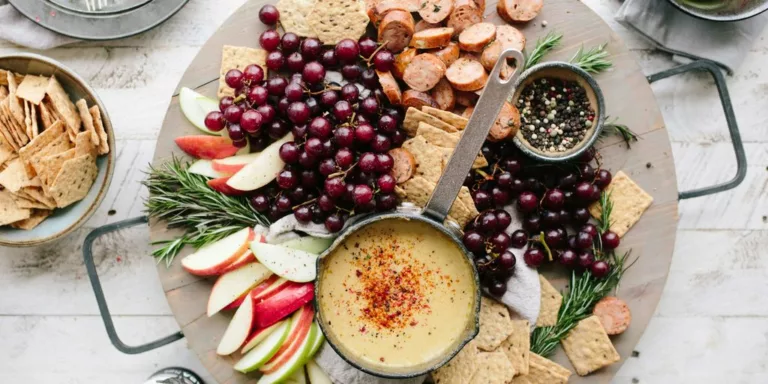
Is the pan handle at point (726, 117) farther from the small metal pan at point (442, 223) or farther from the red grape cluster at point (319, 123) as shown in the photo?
the red grape cluster at point (319, 123)

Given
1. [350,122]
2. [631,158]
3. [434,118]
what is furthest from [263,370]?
[631,158]

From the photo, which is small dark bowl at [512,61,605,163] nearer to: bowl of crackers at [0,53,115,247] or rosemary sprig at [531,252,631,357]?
rosemary sprig at [531,252,631,357]

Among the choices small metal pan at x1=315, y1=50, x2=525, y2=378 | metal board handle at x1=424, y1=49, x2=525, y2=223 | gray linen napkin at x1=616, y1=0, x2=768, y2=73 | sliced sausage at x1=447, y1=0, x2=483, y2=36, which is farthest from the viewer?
gray linen napkin at x1=616, y1=0, x2=768, y2=73

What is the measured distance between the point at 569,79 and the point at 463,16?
1.31 feet

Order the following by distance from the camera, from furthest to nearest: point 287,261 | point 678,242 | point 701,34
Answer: point 678,242
point 701,34
point 287,261

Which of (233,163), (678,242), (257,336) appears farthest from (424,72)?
(678,242)

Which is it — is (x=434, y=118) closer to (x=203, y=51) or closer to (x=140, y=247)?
(x=203, y=51)

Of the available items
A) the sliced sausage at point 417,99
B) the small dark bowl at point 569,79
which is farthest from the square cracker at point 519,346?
the sliced sausage at point 417,99

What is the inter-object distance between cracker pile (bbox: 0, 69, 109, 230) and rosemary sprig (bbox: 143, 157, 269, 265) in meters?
0.27

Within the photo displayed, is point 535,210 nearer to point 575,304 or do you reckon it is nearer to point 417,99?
point 575,304

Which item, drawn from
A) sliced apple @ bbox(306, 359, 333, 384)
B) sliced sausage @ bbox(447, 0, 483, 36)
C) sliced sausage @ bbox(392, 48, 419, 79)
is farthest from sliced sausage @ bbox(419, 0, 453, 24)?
sliced apple @ bbox(306, 359, 333, 384)

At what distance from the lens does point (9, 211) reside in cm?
208

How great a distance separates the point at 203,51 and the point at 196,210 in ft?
1.76

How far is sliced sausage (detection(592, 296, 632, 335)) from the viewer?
2.01m
